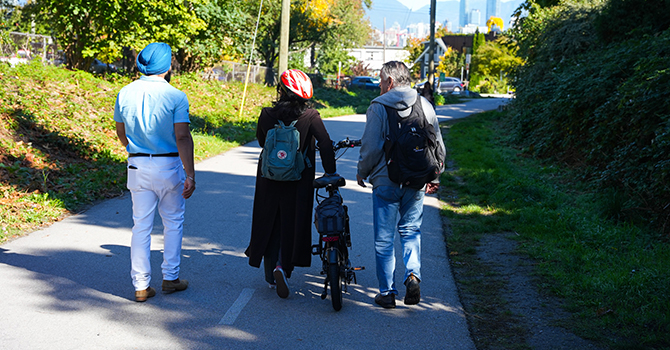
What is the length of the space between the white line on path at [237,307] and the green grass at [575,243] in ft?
7.89

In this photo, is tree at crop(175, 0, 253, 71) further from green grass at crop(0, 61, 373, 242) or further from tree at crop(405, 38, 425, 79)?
tree at crop(405, 38, 425, 79)

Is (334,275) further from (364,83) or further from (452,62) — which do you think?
(452,62)

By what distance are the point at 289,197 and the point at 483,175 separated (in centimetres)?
668

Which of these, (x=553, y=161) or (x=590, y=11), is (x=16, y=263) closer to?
(x=553, y=161)

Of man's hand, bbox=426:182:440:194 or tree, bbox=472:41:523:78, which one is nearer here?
man's hand, bbox=426:182:440:194

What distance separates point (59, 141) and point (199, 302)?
7190 mm

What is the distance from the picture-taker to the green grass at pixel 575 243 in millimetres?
4508

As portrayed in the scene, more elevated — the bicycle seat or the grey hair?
the grey hair

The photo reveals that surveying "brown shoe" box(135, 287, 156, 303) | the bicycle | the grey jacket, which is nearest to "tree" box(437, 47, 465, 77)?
the grey jacket

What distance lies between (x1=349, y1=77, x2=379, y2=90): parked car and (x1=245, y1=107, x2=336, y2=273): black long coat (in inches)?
1735

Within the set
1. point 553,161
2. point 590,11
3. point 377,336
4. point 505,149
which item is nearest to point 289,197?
point 377,336

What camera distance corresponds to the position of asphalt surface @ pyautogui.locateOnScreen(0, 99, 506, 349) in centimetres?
401

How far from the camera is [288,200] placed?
4832 millimetres

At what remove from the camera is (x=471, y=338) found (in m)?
4.24
